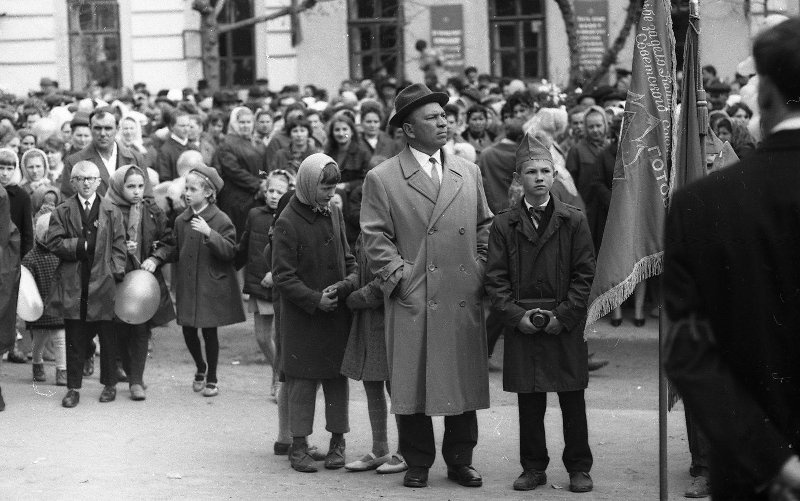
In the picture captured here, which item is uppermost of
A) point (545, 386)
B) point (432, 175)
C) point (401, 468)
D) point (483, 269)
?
point (432, 175)

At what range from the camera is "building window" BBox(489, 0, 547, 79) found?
25.9m

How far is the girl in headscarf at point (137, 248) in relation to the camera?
969cm

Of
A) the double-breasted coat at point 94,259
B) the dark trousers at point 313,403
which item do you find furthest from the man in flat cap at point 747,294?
the double-breasted coat at point 94,259

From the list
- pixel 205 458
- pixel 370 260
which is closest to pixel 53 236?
pixel 205 458

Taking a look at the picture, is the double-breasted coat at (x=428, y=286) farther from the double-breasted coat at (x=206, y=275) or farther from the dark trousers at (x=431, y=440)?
the double-breasted coat at (x=206, y=275)

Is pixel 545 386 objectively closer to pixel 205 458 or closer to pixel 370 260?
pixel 370 260

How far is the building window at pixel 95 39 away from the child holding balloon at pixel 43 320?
51.7 feet

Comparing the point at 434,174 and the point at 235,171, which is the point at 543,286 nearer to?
the point at 434,174

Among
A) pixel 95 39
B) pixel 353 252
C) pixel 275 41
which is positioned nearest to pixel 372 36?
pixel 275 41

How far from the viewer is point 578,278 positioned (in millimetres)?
7176

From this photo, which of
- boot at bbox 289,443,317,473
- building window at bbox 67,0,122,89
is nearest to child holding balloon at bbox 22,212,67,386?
boot at bbox 289,443,317,473

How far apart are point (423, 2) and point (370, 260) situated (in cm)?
1898

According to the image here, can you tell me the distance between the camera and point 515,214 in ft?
23.9

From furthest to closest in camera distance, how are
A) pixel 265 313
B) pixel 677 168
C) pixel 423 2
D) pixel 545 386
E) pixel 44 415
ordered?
pixel 423 2, pixel 265 313, pixel 44 415, pixel 545 386, pixel 677 168
